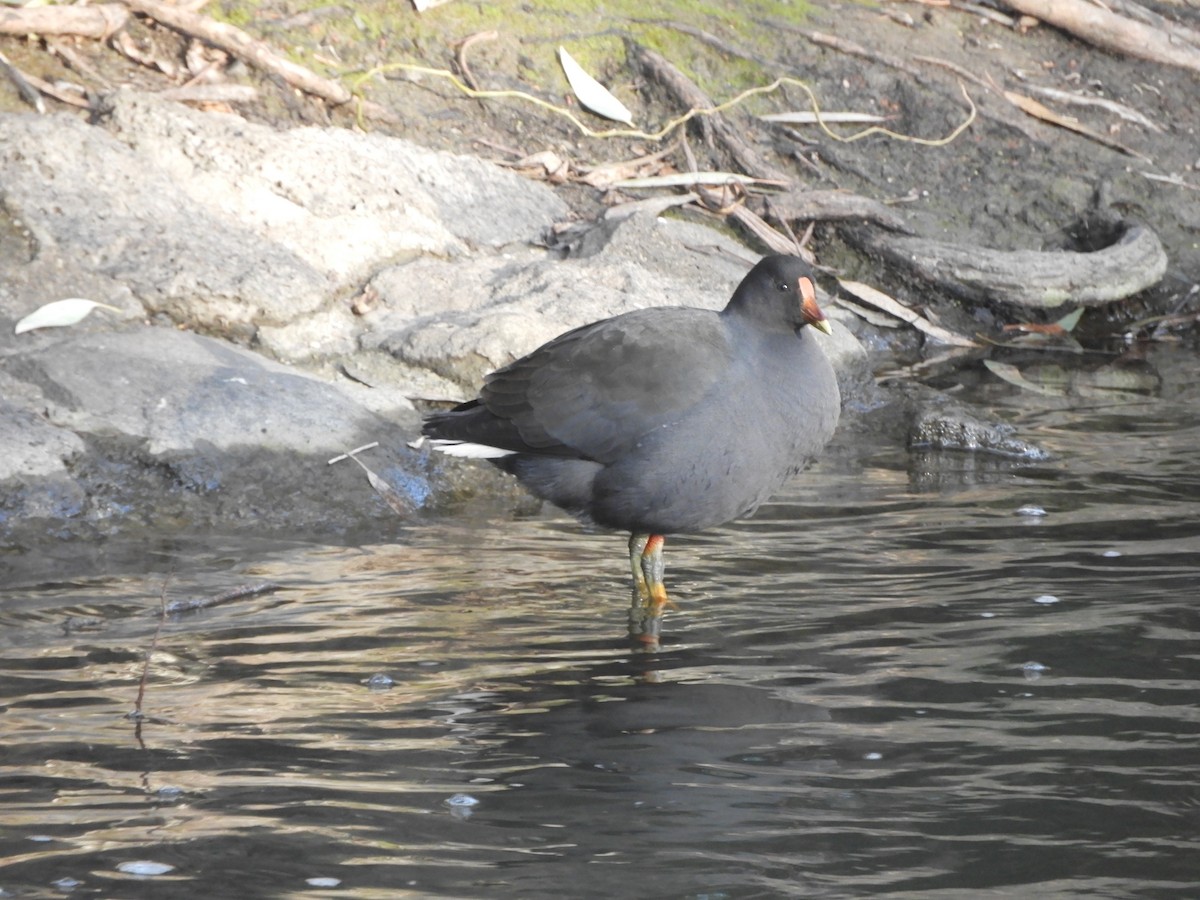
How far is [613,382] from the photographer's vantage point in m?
5.79

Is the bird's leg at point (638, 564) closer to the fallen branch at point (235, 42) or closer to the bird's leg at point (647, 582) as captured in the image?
the bird's leg at point (647, 582)

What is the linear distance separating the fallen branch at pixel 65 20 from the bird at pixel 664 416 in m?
4.61

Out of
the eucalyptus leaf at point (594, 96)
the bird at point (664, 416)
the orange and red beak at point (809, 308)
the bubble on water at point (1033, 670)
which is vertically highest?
the eucalyptus leaf at point (594, 96)

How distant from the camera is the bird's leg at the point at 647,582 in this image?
565 centimetres

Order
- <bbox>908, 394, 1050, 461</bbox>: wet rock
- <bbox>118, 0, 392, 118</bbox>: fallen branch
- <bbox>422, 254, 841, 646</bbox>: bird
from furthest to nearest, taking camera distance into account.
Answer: <bbox>118, 0, 392, 118</bbox>: fallen branch → <bbox>908, 394, 1050, 461</bbox>: wet rock → <bbox>422, 254, 841, 646</bbox>: bird

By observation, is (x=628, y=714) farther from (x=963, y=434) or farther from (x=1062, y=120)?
(x=1062, y=120)

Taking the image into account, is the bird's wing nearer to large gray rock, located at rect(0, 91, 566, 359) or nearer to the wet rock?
large gray rock, located at rect(0, 91, 566, 359)

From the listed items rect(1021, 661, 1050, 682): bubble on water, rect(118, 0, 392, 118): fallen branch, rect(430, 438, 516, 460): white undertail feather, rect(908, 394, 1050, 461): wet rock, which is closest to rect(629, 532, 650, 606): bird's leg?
rect(430, 438, 516, 460): white undertail feather

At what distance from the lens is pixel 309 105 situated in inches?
379

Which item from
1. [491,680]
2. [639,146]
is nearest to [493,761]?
[491,680]

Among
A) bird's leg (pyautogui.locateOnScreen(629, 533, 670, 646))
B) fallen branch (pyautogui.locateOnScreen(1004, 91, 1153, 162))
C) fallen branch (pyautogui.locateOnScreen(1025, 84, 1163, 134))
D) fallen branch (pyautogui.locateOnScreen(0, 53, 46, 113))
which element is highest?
fallen branch (pyautogui.locateOnScreen(1025, 84, 1163, 134))

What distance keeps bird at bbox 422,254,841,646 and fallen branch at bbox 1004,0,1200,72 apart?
755cm

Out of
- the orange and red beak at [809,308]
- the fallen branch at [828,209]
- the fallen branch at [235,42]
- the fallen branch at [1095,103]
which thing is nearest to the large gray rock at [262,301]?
the fallen branch at [828,209]

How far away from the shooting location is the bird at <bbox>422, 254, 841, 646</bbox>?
5.58 m
